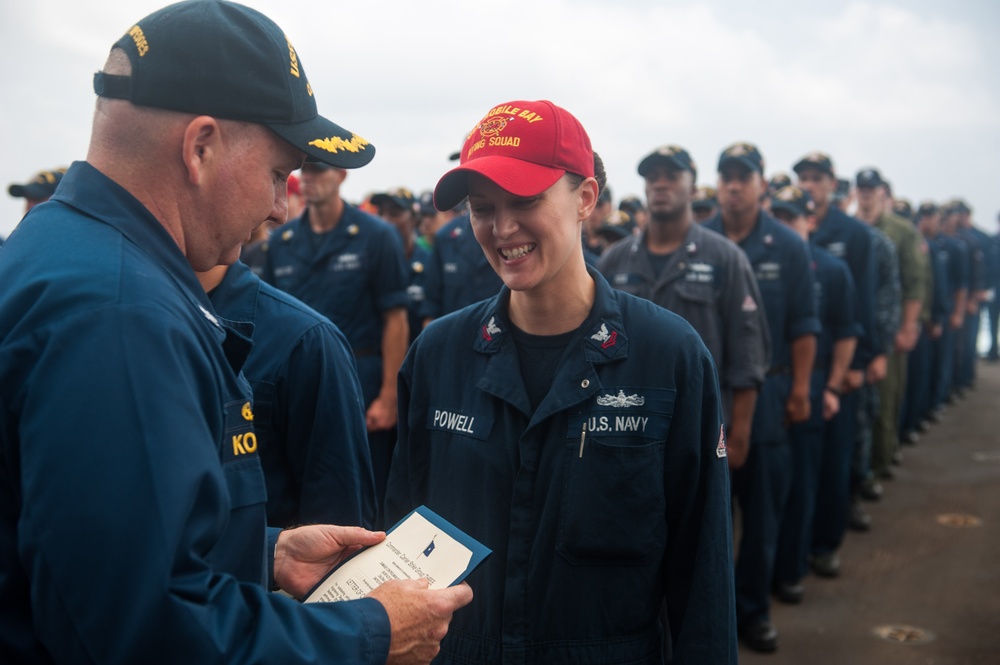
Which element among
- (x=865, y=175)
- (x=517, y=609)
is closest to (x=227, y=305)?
(x=517, y=609)

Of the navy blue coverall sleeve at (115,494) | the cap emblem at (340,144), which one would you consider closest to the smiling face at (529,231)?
the cap emblem at (340,144)

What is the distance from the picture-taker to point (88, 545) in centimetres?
105

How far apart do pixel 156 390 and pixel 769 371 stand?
4.04 metres

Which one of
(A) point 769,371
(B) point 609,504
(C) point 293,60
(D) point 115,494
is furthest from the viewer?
(A) point 769,371

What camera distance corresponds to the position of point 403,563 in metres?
1.64

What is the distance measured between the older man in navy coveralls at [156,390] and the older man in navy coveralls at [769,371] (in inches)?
130

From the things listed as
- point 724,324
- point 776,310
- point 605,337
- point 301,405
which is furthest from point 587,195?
point 776,310

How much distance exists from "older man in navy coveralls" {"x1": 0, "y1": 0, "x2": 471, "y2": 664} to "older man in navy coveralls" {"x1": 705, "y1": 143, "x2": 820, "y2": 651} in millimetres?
3300

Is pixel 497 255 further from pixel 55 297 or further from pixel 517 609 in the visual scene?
pixel 55 297

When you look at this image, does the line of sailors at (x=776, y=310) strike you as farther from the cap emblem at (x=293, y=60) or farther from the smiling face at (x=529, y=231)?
the cap emblem at (x=293, y=60)

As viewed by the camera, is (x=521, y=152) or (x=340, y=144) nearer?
(x=340, y=144)

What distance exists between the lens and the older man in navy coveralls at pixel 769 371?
444cm

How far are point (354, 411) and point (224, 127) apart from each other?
103 centimetres

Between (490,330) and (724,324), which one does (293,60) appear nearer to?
(490,330)
